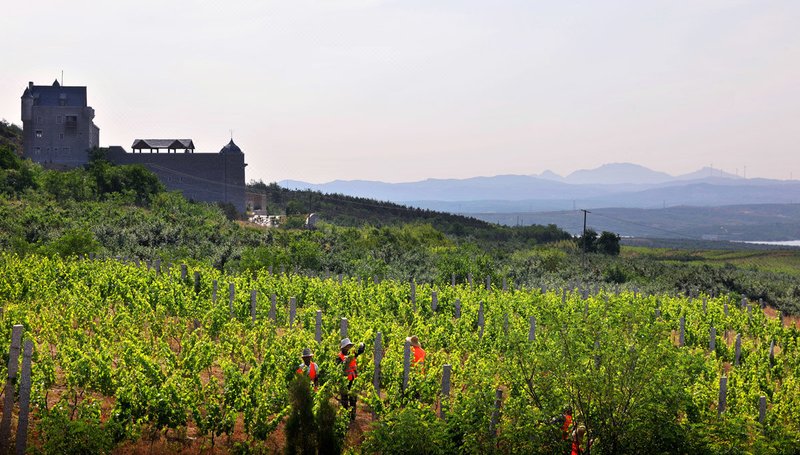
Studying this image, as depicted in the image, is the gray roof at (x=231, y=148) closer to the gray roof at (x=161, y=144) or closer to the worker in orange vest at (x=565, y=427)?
the gray roof at (x=161, y=144)

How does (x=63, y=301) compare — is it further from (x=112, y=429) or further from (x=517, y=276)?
(x=517, y=276)

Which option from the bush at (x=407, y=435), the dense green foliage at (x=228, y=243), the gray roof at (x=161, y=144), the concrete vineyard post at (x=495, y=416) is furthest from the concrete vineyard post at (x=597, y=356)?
the gray roof at (x=161, y=144)

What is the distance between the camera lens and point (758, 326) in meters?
26.5

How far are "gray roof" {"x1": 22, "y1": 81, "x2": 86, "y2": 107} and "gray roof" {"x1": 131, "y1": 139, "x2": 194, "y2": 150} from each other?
7048 millimetres

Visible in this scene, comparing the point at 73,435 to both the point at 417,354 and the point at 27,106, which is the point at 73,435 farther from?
the point at 27,106

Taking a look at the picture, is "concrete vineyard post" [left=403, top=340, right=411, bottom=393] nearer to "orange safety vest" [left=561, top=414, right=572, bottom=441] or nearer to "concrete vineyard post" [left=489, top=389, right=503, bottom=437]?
"concrete vineyard post" [left=489, top=389, right=503, bottom=437]

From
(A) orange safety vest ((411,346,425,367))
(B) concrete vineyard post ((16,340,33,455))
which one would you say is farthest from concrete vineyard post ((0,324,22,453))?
(A) orange safety vest ((411,346,425,367))

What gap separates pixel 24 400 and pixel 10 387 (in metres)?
0.79

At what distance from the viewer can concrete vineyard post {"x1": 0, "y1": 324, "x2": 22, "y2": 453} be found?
12297 millimetres

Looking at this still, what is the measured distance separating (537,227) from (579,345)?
88352 mm

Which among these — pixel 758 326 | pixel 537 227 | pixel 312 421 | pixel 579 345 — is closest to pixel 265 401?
pixel 312 421

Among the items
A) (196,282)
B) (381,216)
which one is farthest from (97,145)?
(196,282)

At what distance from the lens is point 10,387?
1280 centimetres

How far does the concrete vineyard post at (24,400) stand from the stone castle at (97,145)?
65465 millimetres
